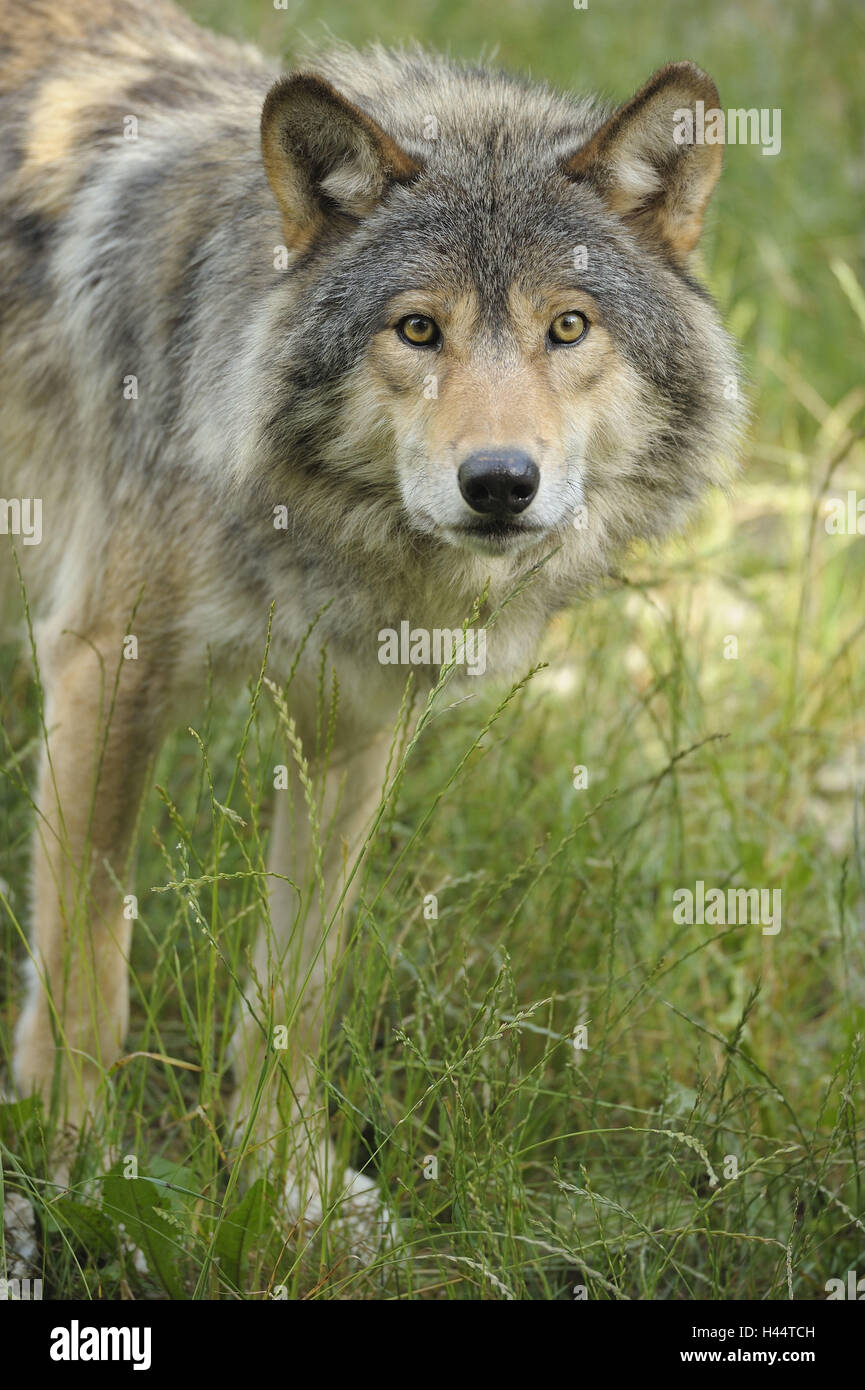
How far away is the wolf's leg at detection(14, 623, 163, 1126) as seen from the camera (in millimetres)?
3215

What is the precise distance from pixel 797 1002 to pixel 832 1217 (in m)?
0.72

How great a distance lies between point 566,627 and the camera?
507cm

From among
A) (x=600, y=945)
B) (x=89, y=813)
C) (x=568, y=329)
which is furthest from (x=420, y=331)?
(x=600, y=945)

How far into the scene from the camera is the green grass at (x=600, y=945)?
257 centimetres

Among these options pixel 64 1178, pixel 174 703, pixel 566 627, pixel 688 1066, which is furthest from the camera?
pixel 566 627

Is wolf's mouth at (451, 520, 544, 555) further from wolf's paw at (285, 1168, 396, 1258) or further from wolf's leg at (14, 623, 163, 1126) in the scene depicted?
wolf's paw at (285, 1168, 396, 1258)

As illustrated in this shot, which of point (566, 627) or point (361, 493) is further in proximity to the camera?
point (566, 627)

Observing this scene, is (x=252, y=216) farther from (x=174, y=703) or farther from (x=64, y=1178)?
(x=64, y=1178)

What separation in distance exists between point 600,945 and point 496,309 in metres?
1.85

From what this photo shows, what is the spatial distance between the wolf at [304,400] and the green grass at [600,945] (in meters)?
0.18

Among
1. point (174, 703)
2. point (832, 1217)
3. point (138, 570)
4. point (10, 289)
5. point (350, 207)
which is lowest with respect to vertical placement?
point (832, 1217)

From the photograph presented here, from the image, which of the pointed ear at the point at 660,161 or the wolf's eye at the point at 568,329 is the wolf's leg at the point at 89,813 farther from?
the pointed ear at the point at 660,161

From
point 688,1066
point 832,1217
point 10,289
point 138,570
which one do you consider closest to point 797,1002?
point 688,1066

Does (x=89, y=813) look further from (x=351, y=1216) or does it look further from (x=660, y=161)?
(x=660, y=161)
